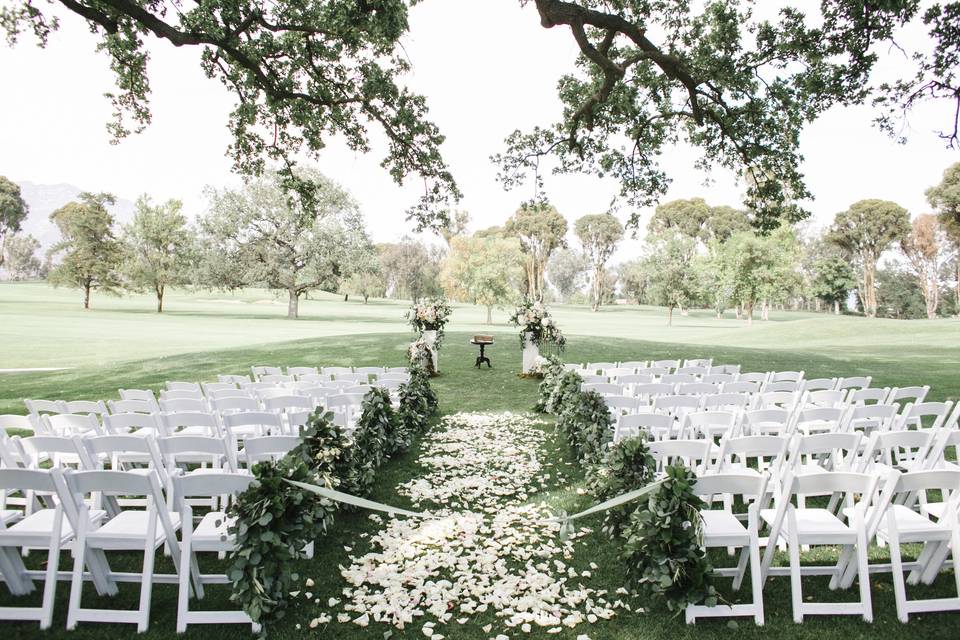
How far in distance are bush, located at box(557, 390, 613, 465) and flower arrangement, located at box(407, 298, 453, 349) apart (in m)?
8.05

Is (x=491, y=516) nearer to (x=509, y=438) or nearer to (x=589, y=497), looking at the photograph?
(x=589, y=497)

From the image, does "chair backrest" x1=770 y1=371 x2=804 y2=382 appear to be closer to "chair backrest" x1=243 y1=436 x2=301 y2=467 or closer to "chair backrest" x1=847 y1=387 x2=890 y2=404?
"chair backrest" x1=847 y1=387 x2=890 y2=404

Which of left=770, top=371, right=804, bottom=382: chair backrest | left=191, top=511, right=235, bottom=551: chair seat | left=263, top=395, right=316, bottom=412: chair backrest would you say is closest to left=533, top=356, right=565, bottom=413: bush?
left=770, top=371, right=804, bottom=382: chair backrest

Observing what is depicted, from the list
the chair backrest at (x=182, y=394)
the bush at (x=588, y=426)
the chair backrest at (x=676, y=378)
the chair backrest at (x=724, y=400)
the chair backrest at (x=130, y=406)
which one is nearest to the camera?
the bush at (x=588, y=426)

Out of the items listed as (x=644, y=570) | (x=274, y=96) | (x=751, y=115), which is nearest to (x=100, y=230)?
(x=274, y=96)

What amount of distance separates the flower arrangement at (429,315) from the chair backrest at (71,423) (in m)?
9.65

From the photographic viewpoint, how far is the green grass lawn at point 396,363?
11.2 feet

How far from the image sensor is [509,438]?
827 centimetres

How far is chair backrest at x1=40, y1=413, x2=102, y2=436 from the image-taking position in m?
5.46

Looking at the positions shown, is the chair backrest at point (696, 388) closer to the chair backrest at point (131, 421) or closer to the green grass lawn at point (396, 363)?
the green grass lawn at point (396, 363)

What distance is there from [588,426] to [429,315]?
8.84 m

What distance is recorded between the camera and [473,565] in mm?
4238

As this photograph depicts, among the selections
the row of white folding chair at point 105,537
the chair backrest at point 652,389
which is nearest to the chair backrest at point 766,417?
the chair backrest at point 652,389

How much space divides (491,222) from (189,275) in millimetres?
41481
